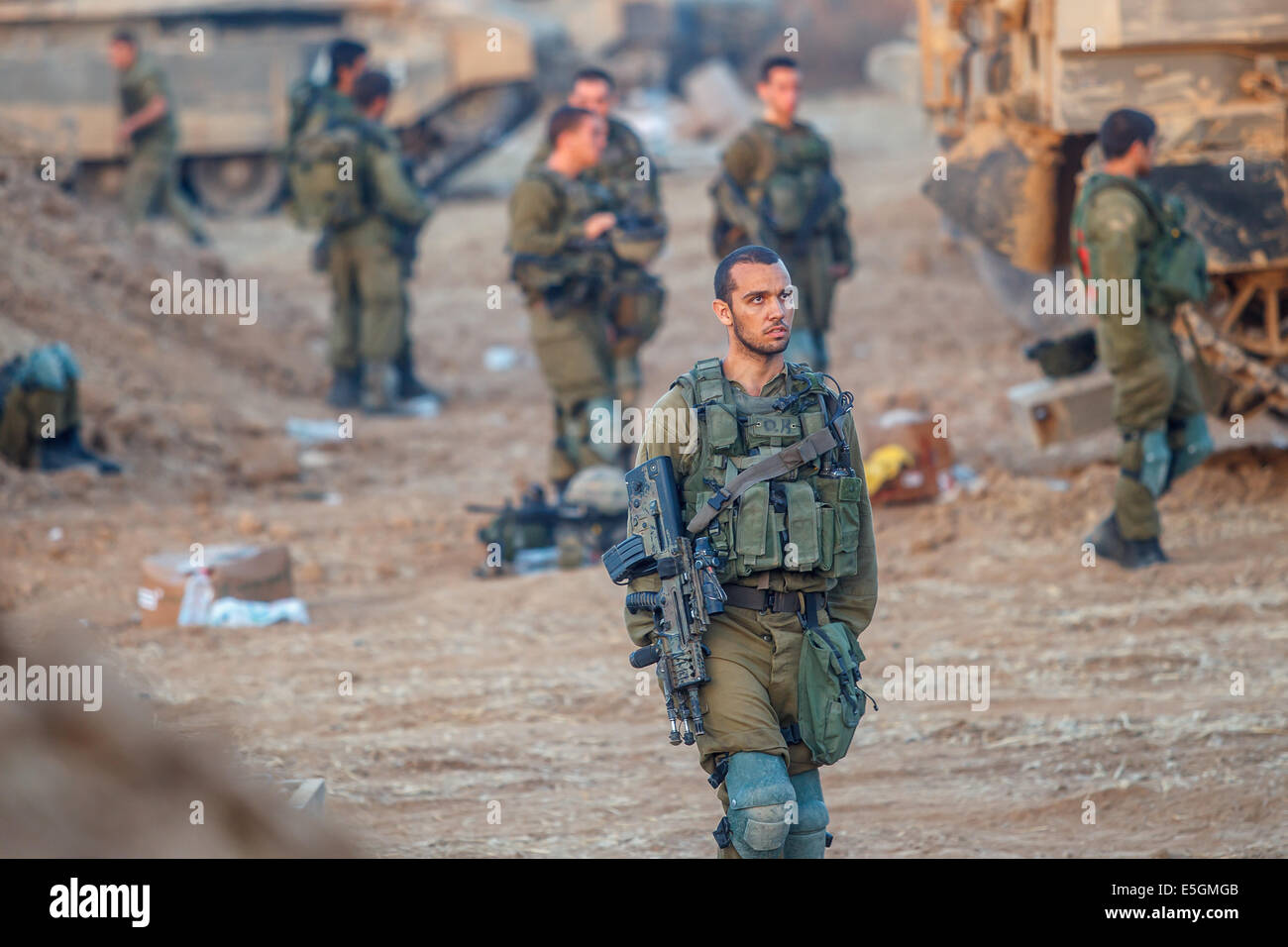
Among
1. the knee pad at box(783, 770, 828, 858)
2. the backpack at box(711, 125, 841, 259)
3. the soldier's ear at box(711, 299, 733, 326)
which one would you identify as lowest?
the knee pad at box(783, 770, 828, 858)

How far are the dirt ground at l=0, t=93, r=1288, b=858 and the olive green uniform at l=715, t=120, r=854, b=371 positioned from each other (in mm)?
958

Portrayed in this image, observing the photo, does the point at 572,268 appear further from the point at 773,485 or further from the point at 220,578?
the point at 773,485

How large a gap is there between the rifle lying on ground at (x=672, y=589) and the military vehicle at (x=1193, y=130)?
3.89 m

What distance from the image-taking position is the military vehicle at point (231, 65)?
52.4 ft

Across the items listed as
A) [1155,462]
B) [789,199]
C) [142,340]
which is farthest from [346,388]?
[1155,462]

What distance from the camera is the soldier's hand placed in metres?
6.93

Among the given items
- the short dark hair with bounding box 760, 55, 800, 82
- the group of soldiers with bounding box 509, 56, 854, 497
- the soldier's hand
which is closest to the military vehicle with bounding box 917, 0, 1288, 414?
the group of soldiers with bounding box 509, 56, 854, 497

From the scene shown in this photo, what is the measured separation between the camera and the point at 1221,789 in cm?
444

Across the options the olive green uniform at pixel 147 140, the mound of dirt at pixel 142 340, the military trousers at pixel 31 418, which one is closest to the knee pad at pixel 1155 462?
the mound of dirt at pixel 142 340

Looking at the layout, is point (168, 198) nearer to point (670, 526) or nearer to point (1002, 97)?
point (1002, 97)

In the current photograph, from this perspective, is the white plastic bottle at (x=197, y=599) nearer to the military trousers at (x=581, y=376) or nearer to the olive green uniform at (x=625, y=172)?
the military trousers at (x=581, y=376)

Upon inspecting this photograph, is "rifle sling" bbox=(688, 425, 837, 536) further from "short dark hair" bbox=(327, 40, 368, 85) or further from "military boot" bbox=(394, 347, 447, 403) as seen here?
"military boot" bbox=(394, 347, 447, 403)
